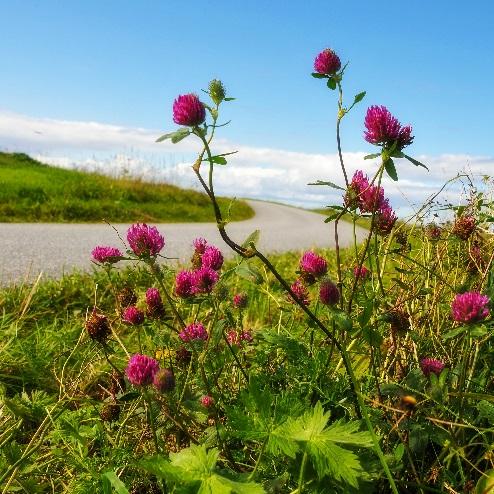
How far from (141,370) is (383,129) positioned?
0.90 m

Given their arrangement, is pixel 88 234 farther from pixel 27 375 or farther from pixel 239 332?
pixel 239 332

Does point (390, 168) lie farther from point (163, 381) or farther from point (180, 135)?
point (163, 381)

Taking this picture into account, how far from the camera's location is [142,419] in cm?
204

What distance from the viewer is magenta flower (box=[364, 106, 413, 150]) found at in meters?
1.68

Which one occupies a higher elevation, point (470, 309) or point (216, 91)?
point (216, 91)

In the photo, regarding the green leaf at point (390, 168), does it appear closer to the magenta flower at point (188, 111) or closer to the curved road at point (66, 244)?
the magenta flower at point (188, 111)

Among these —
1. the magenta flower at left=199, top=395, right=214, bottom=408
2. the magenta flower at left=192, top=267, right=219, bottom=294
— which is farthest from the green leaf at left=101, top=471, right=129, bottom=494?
the magenta flower at left=192, top=267, right=219, bottom=294

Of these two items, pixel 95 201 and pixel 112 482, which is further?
pixel 95 201

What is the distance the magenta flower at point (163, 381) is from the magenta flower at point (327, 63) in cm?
99

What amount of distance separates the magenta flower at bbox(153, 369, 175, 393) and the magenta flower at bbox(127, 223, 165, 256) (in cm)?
31

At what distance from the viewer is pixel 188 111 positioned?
59.8 inches

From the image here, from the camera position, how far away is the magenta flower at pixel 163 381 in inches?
59.1

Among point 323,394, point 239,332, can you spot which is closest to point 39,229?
point 239,332

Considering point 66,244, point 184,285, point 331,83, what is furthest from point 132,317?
point 66,244
